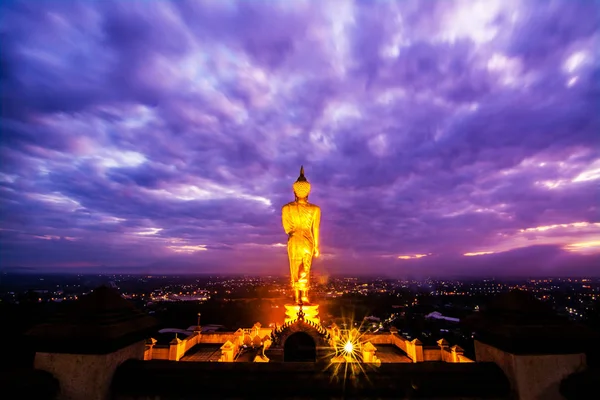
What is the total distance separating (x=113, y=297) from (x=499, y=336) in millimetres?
5172

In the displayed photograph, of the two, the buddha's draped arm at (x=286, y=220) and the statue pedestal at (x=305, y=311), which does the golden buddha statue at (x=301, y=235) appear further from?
the statue pedestal at (x=305, y=311)

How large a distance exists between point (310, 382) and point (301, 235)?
8.58 metres

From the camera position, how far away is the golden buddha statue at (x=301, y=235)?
12.1 m

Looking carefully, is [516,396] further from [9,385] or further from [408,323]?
[408,323]

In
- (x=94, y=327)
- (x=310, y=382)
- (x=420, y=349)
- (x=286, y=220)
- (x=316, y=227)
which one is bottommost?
(x=420, y=349)

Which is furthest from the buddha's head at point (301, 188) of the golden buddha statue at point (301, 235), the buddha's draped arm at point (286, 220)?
the buddha's draped arm at point (286, 220)

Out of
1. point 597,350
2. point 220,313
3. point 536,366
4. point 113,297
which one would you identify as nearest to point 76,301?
point 113,297

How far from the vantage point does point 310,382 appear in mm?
3727

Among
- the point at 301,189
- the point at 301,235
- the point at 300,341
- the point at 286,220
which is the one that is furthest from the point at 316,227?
the point at 300,341

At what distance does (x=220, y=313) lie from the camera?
5194 centimetres

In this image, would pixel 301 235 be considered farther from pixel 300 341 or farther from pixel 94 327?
pixel 94 327

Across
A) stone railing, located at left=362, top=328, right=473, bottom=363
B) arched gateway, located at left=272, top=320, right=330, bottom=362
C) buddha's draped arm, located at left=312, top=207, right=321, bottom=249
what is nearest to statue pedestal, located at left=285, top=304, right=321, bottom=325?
buddha's draped arm, located at left=312, top=207, right=321, bottom=249

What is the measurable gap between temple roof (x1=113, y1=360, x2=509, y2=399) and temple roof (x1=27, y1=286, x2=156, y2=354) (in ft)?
1.43

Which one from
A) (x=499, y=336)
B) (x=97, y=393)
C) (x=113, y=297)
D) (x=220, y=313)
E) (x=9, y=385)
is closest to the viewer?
(x=9, y=385)
